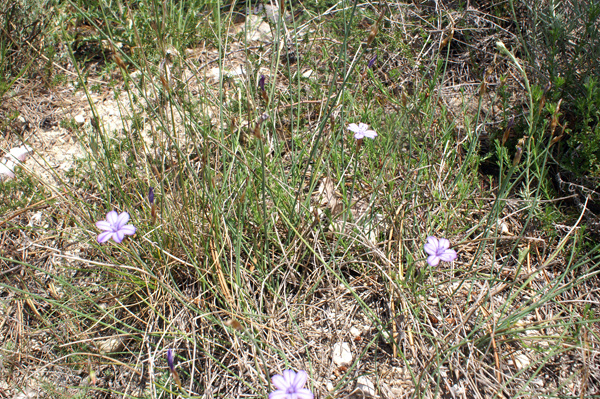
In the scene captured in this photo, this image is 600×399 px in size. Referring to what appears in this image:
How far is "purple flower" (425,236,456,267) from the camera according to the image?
1617 millimetres

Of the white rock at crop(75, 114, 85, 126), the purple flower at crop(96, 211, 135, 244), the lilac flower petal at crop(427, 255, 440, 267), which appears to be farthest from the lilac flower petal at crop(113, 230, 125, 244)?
the white rock at crop(75, 114, 85, 126)

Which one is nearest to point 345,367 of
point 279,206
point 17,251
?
point 279,206

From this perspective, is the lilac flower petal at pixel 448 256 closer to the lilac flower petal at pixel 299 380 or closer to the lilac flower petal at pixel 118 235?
the lilac flower petal at pixel 299 380

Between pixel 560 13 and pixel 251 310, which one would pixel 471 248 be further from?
pixel 560 13

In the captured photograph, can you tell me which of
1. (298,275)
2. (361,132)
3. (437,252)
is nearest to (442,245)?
(437,252)

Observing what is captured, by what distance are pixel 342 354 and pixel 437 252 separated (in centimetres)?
61

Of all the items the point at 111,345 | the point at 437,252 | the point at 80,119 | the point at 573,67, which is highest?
the point at 573,67

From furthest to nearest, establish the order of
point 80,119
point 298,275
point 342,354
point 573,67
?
point 80,119, point 573,67, point 298,275, point 342,354

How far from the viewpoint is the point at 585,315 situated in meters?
1.80

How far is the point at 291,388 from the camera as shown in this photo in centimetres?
136

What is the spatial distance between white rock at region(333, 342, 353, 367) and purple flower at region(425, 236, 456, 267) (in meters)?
0.56

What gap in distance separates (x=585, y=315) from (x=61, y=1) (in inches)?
145

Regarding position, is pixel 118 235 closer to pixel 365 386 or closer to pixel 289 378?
pixel 289 378

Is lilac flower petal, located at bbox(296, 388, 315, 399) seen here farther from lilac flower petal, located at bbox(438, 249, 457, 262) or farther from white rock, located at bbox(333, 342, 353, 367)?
lilac flower petal, located at bbox(438, 249, 457, 262)
